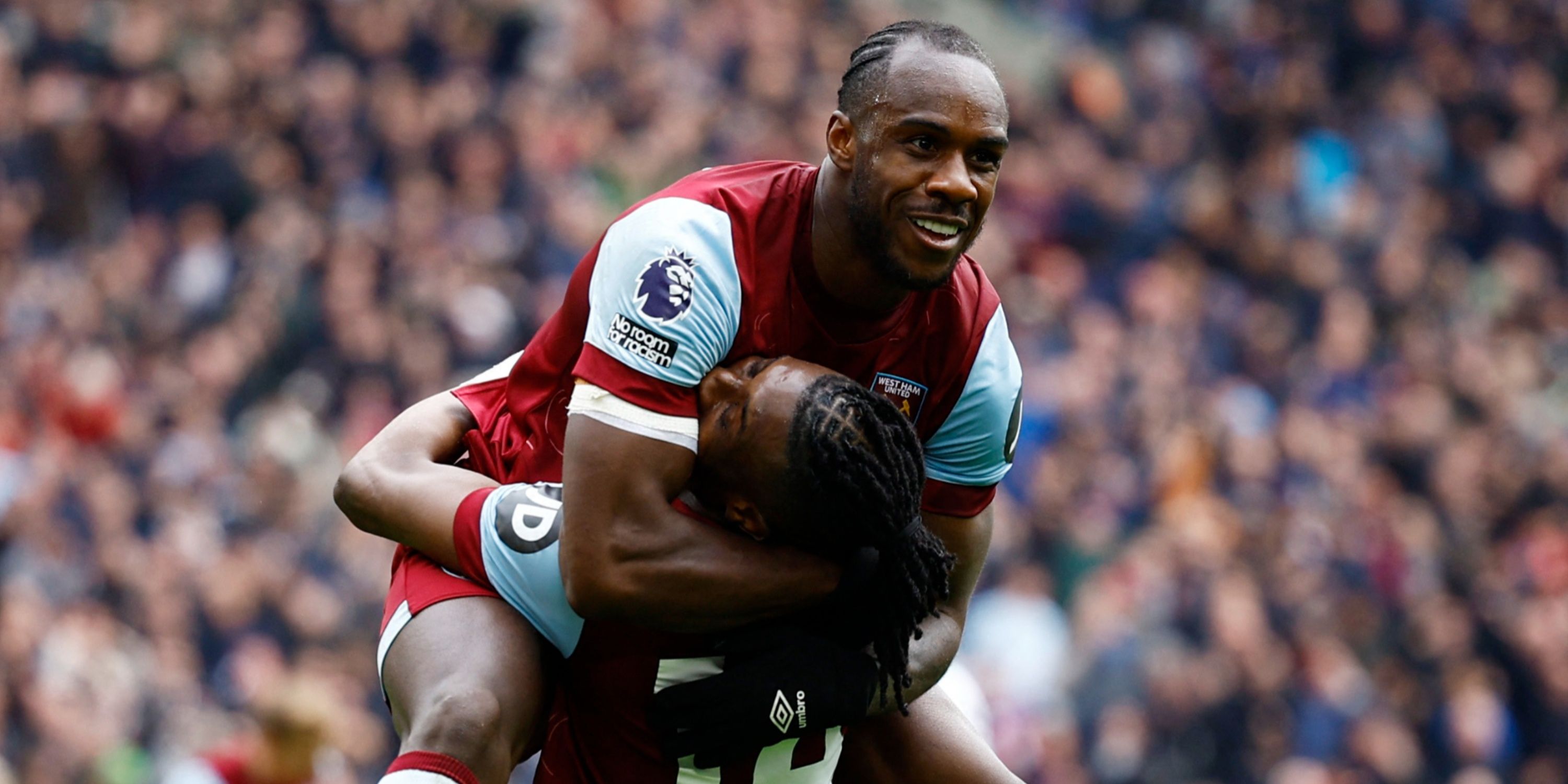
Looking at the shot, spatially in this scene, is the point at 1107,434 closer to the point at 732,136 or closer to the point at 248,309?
the point at 732,136

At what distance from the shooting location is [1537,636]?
37.4 ft

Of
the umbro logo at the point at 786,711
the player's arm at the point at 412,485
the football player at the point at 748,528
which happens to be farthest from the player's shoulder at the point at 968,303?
the player's arm at the point at 412,485

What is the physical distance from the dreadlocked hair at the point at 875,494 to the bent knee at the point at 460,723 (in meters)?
0.71

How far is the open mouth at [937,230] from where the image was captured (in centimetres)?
392

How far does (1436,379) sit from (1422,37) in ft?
14.5

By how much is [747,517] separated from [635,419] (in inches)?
12.6

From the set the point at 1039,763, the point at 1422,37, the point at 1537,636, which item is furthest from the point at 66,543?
the point at 1422,37

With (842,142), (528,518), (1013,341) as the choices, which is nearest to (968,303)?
(842,142)

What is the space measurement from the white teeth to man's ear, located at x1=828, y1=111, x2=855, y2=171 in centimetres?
19

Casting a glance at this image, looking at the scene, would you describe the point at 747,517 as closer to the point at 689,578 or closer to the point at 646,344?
the point at 689,578

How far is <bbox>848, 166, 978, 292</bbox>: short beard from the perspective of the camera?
13.0 ft

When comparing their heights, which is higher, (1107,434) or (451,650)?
(451,650)

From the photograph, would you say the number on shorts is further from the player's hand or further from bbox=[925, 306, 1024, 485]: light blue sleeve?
bbox=[925, 306, 1024, 485]: light blue sleeve

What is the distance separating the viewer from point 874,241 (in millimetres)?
3965
